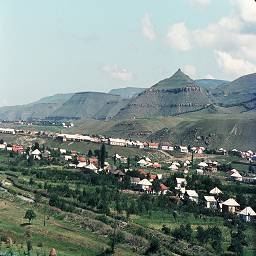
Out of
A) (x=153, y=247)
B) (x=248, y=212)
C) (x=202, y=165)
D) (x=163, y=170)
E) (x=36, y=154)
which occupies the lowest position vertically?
(x=153, y=247)

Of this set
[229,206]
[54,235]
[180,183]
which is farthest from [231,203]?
[54,235]

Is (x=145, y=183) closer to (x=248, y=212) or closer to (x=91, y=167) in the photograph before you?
(x=91, y=167)

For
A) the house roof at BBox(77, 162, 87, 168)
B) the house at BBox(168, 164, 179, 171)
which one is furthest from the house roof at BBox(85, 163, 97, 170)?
the house at BBox(168, 164, 179, 171)

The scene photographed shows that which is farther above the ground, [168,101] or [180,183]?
[168,101]

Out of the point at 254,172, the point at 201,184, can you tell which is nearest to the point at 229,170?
the point at 254,172

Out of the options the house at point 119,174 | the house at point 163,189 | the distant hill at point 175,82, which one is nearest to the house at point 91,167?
the house at point 119,174

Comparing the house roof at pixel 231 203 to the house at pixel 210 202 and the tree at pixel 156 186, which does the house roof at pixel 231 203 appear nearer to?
the house at pixel 210 202
